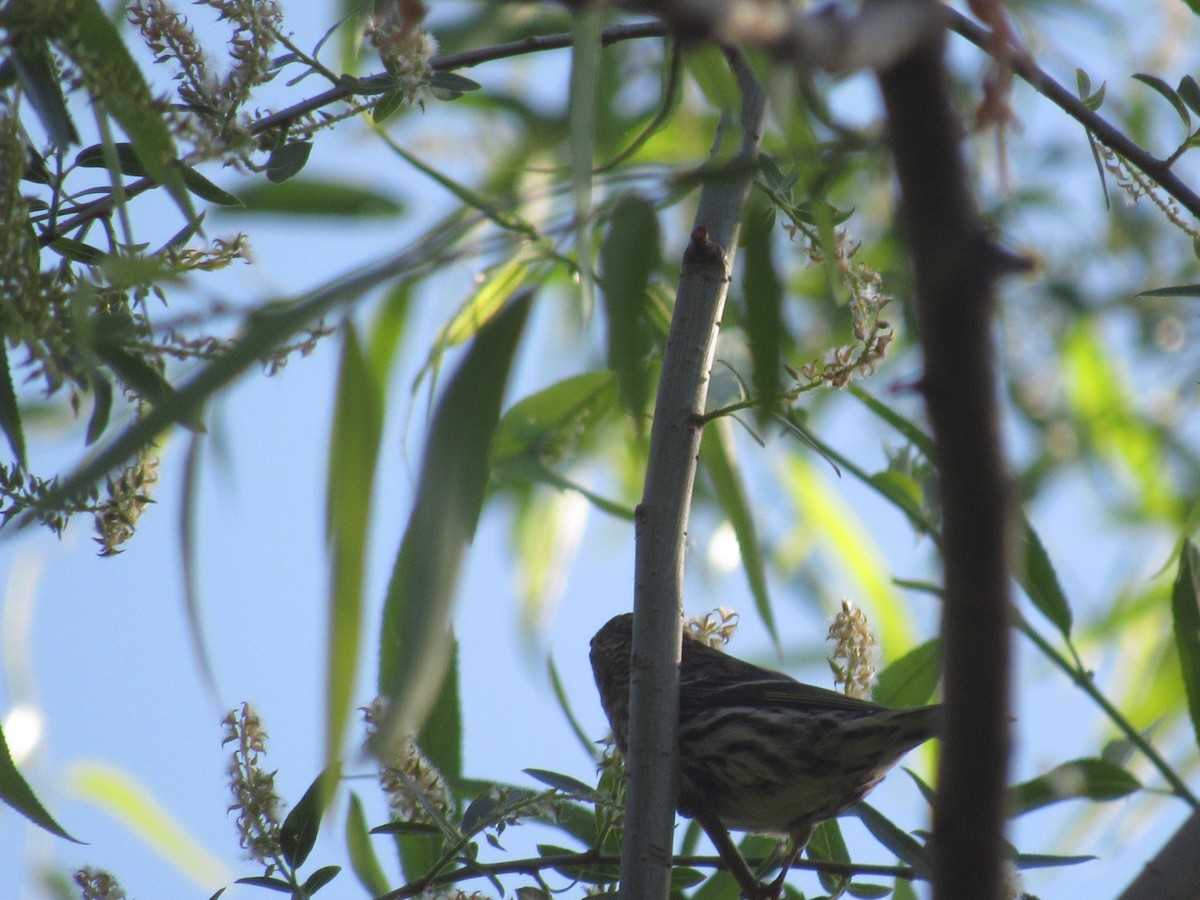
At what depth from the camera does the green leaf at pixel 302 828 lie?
1680mm

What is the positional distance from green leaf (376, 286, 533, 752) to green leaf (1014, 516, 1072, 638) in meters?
1.28

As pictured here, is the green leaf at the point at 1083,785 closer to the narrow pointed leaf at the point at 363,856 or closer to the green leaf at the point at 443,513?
the narrow pointed leaf at the point at 363,856

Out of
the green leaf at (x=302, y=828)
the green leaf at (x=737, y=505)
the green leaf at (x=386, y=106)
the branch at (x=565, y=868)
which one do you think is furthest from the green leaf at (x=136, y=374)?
the green leaf at (x=737, y=505)

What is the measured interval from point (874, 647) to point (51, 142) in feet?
3.77

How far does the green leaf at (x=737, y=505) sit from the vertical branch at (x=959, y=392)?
52.0 inches

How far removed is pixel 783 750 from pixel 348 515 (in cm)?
163

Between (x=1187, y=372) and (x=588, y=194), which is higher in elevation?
(x=1187, y=372)

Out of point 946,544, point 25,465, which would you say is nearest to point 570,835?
point 25,465

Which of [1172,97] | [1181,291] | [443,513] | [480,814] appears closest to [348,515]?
[443,513]

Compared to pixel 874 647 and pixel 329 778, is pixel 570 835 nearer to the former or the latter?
pixel 874 647

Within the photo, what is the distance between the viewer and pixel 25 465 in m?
1.45

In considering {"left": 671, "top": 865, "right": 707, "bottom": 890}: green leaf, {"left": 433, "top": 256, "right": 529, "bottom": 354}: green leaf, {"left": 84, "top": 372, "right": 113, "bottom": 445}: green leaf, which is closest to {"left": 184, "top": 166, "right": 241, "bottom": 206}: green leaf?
{"left": 84, "top": 372, "right": 113, "bottom": 445}: green leaf

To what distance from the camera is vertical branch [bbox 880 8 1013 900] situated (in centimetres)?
65

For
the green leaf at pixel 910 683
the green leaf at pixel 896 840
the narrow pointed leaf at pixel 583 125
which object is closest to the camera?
the narrow pointed leaf at pixel 583 125
